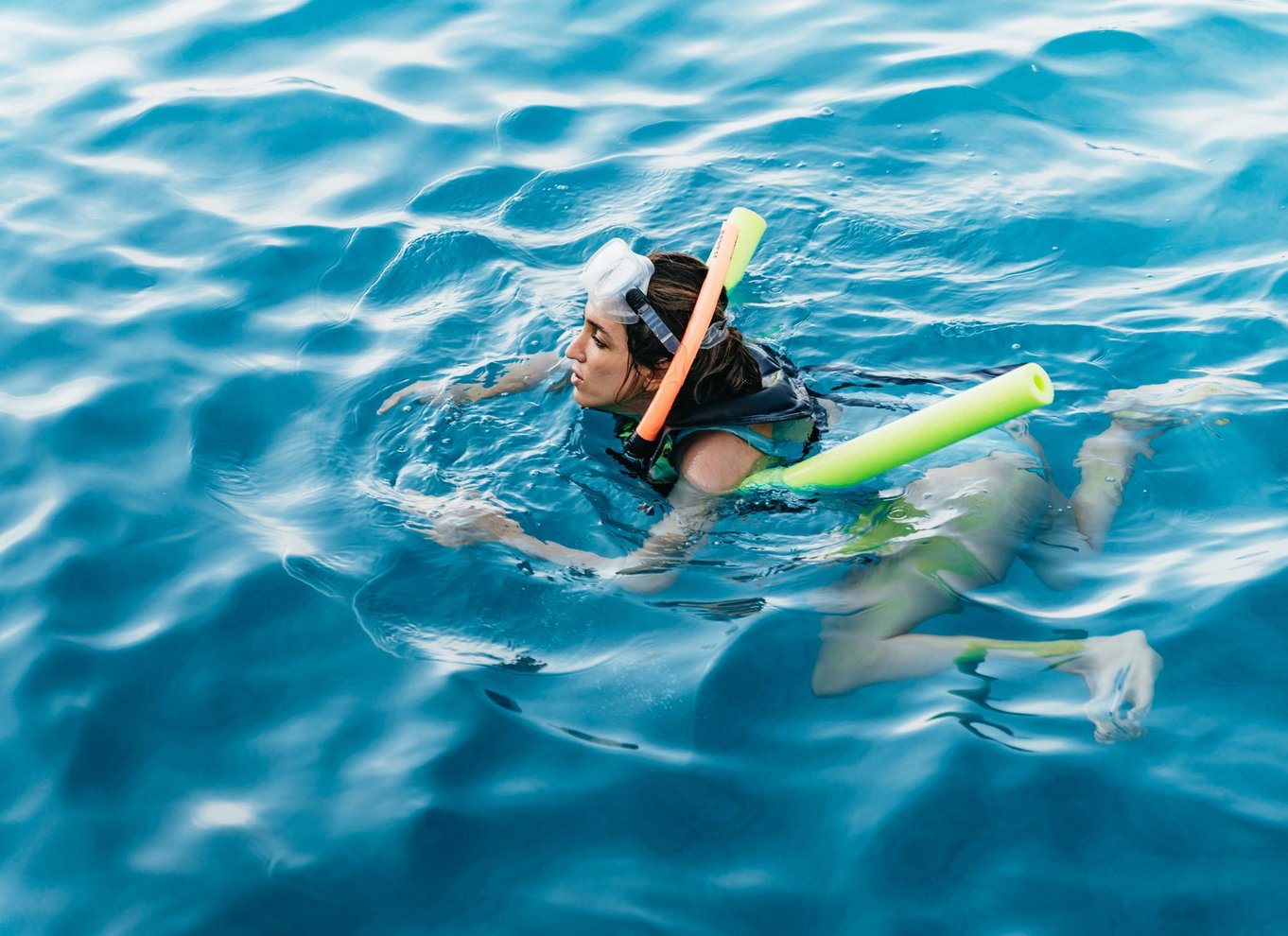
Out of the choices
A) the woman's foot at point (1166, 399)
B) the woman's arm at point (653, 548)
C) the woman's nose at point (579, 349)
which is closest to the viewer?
the woman's arm at point (653, 548)


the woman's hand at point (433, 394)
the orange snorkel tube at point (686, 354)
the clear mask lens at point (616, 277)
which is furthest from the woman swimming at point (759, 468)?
the woman's hand at point (433, 394)

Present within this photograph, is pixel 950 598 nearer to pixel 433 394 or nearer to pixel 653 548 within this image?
pixel 653 548

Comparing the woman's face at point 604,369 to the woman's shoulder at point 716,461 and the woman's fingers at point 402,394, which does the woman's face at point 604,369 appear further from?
the woman's fingers at point 402,394

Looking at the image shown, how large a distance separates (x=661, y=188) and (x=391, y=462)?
8.74 ft

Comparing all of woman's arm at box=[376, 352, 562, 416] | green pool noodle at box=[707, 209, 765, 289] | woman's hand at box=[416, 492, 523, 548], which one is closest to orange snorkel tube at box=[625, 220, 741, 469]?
woman's hand at box=[416, 492, 523, 548]

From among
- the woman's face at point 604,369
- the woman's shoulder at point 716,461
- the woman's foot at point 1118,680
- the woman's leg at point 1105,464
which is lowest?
the woman's foot at point 1118,680

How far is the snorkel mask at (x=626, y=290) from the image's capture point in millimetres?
4074

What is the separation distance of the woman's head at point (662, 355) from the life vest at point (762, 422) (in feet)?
0.21

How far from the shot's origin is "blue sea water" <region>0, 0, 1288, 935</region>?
10.4 ft

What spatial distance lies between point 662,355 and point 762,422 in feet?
1.46

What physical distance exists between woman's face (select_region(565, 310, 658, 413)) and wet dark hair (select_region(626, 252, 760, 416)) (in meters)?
0.04

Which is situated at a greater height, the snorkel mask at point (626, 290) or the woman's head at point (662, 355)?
the snorkel mask at point (626, 290)

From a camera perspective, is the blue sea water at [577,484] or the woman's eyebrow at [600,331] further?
the woman's eyebrow at [600,331]

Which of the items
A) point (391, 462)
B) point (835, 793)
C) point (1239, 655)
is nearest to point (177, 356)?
point (391, 462)
